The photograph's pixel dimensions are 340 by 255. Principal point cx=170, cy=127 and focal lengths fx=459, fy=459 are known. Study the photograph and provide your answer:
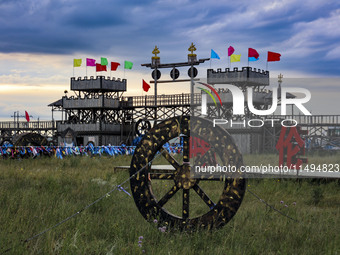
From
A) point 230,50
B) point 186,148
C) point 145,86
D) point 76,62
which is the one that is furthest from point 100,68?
point 186,148

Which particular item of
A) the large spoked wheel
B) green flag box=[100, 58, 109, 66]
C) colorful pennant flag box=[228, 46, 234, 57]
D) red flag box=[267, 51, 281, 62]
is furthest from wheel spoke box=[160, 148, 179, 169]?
green flag box=[100, 58, 109, 66]

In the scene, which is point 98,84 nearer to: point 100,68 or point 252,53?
point 100,68

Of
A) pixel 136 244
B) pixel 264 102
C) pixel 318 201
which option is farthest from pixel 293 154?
pixel 264 102

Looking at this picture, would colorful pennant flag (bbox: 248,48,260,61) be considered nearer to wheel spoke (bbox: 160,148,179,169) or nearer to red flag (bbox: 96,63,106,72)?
red flag (bbox: 96,63,106,72)

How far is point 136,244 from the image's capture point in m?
5.80

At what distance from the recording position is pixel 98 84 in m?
44.3

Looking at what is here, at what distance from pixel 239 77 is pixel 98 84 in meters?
14.1

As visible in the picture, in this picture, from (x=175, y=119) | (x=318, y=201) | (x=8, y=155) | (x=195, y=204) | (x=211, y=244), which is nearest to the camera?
(x=211, y=244)

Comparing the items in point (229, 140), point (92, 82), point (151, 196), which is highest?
point (92, 82)

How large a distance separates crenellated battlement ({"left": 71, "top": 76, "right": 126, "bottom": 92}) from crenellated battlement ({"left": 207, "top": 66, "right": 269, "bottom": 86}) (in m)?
10.5

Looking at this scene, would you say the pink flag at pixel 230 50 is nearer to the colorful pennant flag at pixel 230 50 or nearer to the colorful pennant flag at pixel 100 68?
the colorful pennant flag at pixel 230 50

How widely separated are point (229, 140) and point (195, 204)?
374 cm

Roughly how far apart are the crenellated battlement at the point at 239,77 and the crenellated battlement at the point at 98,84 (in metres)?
10.5

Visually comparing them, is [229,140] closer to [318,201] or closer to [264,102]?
[318,201]
